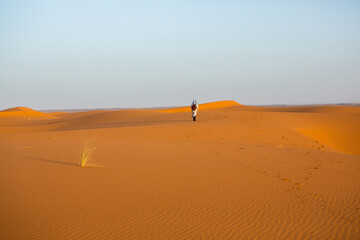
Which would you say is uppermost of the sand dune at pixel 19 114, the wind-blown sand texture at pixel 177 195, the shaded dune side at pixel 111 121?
the sand dune at pixel 19 114

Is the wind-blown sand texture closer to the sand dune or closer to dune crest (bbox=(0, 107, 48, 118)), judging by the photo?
the sand dune

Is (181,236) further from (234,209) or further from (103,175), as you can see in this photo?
(103,175)

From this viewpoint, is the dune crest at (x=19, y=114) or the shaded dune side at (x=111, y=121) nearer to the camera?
the shaded dune side at (x=111, y=121)

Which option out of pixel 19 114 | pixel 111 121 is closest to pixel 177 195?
pixel 111 121

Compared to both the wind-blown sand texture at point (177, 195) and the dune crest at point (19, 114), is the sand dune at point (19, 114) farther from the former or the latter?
the wind-blown sand texture at point (177, 195)

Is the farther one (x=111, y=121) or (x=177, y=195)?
(x=111, y=121)

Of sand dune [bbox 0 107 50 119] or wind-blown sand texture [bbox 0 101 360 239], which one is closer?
wind-blown sand texture [bbox 0 101 360 239]

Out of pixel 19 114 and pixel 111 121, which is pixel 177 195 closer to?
pixel 111 121

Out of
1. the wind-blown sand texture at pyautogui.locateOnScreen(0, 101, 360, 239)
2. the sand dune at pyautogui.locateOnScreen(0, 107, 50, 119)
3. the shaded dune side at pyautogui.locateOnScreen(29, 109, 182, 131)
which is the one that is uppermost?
the sand dune at pyautogui.locateOnScreen(0, 107, 50, 119)

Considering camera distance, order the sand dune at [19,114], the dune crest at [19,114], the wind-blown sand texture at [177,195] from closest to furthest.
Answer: the wind-blown sand texture at [177,195] → the sand dune at [19,114] → the dune crest at [19,114]

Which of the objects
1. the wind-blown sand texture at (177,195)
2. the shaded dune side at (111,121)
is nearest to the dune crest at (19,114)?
the shaded dune side at (111,121)

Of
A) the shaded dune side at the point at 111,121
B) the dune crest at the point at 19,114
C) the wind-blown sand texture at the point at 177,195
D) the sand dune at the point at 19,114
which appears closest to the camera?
the wind-blown sand texture at the point at 177,195

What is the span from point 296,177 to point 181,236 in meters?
5.10

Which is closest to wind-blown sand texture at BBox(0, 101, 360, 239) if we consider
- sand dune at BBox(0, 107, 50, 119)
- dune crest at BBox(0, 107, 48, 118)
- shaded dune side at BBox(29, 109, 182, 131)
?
shaded dune side at BBox(29, 109, 182, 131)
